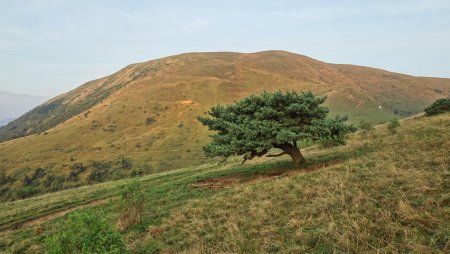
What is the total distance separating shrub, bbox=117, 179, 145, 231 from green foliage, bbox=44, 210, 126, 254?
423 centimetres

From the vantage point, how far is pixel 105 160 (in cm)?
8062

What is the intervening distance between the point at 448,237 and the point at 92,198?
23189mm

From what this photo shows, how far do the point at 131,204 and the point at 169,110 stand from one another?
321 feet

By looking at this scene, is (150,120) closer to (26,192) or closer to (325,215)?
(26,192)

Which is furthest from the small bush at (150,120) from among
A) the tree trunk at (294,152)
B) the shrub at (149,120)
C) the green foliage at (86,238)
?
the green foliage at (86,238)

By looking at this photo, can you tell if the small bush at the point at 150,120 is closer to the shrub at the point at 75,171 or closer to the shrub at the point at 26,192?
the shrub at the point at 75,171

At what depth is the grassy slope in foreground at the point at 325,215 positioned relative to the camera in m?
7.58

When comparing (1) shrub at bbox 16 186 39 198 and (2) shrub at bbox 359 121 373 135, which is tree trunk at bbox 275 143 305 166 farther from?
(1) shrub at bbox 16 186 39 198

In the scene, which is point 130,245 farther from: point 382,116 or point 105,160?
point 382,116

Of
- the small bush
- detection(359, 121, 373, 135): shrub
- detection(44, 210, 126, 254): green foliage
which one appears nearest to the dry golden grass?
detection(44, 210, 126, 254): green foliage

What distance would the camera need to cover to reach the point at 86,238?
8516 mm

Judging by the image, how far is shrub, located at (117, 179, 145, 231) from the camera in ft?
43.2

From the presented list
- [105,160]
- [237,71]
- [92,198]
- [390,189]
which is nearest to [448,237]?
[390,189]

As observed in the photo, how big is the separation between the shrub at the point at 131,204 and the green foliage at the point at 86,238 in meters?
4.23
